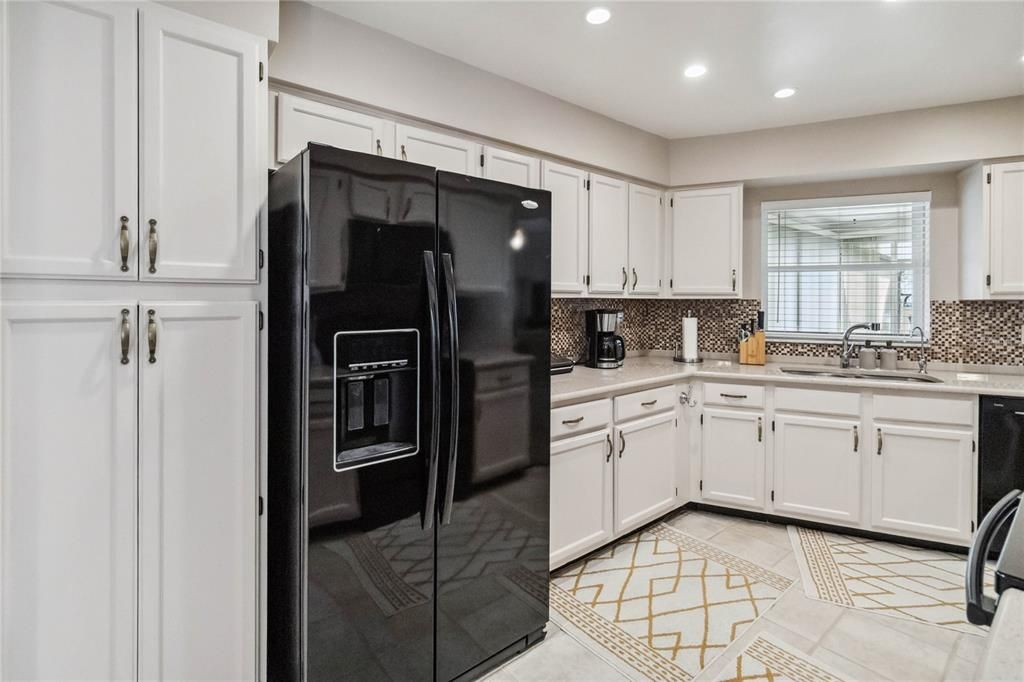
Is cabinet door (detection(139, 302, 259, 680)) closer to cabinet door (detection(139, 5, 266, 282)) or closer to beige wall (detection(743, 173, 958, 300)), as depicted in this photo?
cabinet door (detection(139, 5, 266, 282))

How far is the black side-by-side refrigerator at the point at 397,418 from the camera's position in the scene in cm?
172

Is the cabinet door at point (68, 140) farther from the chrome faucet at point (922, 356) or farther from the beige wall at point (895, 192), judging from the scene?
the chrome faucet at point (922, 356)

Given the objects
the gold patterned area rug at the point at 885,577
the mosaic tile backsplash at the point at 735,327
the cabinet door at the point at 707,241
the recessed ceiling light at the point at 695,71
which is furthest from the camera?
the cabinet door at the point at 707,241

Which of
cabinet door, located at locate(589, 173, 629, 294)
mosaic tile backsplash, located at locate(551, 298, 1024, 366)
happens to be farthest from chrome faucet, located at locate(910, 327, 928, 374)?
cabinet door, located at locate(589, 173, 629, 294)

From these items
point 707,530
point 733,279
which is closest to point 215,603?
point 707,530

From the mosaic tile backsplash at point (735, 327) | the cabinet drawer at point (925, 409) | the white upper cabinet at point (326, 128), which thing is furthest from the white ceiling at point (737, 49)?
the cabinet drawer at point (925, 409)

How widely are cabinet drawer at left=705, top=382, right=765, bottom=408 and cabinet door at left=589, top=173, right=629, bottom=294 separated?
2.84 ft

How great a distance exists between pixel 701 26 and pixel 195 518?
2675 mm

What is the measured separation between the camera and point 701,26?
2500mm

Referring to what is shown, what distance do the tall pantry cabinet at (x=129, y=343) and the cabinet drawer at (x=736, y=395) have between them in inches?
111

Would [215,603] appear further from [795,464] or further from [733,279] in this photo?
[733,279]

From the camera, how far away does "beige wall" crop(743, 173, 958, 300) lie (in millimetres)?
3764

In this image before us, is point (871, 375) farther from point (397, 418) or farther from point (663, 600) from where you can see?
point (397, 418)

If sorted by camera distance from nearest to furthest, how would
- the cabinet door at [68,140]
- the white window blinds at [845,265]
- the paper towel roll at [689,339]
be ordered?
the cabinet door at [68,140], the white window blinds at [845,265], the paper towel roll at [689,339]
